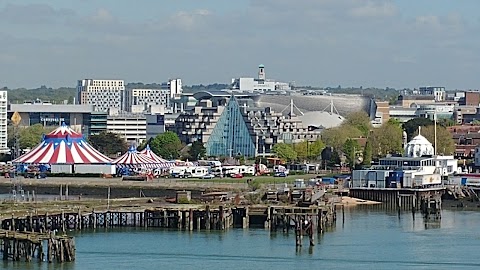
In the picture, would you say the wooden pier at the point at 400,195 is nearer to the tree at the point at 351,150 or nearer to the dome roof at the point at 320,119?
the tree at the point at 351,150

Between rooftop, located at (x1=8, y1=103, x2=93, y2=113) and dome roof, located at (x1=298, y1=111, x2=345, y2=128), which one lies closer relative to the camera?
dome roof, located at (x1=298, y1=111, x2=345, y2=128)

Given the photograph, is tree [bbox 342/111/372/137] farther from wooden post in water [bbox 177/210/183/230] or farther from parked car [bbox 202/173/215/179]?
wooden post in water [bbox 177/210/183/230]

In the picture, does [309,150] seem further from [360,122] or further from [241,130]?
[360,122]

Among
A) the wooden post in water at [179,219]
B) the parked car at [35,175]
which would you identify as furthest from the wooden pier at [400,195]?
the parked car at [35,175]

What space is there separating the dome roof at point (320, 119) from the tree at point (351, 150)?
28837mm

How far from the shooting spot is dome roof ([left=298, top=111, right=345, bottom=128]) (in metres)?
126

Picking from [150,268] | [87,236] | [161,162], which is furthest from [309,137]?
[150,268]

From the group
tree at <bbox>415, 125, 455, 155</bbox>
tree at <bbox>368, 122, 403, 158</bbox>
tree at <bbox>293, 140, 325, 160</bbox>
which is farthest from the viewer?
tree at <bbox>293, 140, 325, 160</bbox>

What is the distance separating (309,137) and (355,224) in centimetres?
5674

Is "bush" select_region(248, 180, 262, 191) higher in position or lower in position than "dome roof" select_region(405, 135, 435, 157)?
lower

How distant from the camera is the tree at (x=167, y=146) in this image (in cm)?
10525

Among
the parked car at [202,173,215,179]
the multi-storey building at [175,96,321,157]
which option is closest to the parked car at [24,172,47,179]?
the parked car at [202,173,215,179]

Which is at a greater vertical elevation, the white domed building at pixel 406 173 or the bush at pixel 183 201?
the white domed building at pixel 406 173

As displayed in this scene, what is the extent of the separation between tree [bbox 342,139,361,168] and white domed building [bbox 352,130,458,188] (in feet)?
41.5
